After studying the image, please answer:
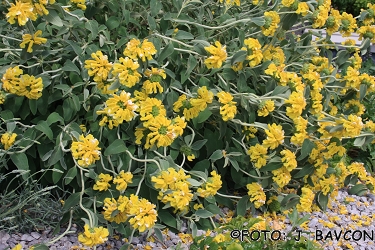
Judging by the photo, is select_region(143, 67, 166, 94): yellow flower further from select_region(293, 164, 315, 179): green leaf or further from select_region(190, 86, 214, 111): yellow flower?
select_region(293, 164, 315, 179): green leaf

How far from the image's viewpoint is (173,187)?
173 centimetres

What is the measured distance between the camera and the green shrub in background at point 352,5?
205 inches

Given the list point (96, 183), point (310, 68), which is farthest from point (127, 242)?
point (310, 68)

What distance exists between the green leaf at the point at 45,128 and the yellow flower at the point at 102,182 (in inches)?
9.7

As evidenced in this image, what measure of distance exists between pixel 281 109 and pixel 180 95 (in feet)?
1.53

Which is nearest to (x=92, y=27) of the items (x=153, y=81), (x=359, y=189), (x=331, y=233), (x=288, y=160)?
(x=153, y=81)

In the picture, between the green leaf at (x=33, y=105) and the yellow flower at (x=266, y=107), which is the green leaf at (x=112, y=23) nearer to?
the green leaf at (x=33, y=105)

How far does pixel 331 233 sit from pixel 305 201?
219mm

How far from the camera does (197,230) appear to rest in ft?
6.98

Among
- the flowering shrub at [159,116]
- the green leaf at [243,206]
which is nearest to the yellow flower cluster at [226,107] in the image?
the flowering shrub at [159,116]

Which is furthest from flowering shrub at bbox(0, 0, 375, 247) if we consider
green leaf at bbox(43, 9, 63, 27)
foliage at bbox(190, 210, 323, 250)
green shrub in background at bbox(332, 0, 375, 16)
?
green shrub in background at bbox(332, 0, 375, 16)

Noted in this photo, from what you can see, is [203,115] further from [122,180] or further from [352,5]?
[352,5]

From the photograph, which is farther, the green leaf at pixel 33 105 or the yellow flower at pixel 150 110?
the green leaf at pixel 33 105

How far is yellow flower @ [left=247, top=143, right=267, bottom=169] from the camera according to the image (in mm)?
2148
